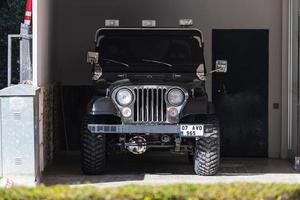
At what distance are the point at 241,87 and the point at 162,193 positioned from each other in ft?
26.3

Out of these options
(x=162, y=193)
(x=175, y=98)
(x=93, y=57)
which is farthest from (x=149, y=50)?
(x=162, y=193)

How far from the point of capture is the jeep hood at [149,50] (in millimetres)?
11047

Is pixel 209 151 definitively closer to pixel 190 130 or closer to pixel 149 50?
pixel 190 130

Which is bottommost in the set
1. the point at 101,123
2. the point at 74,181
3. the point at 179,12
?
the point at 74,181

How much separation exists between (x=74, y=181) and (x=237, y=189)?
481cm

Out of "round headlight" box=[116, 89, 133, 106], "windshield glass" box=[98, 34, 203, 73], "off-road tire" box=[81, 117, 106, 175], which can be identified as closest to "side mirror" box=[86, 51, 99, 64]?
"windshield glass" box=[98, 34, 203, 73]

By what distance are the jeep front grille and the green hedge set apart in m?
4.37

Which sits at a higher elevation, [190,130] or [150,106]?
[150,106]

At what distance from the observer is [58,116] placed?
1311cm

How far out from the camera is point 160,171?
11094 mm

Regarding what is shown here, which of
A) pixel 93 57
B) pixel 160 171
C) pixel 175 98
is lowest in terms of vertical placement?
pixel 160 171

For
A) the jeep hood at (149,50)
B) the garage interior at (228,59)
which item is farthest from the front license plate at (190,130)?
the garage interior at (228,59)

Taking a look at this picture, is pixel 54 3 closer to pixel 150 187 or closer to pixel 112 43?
pixel 112 43

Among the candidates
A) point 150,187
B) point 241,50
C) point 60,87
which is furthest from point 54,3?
point 150,187
